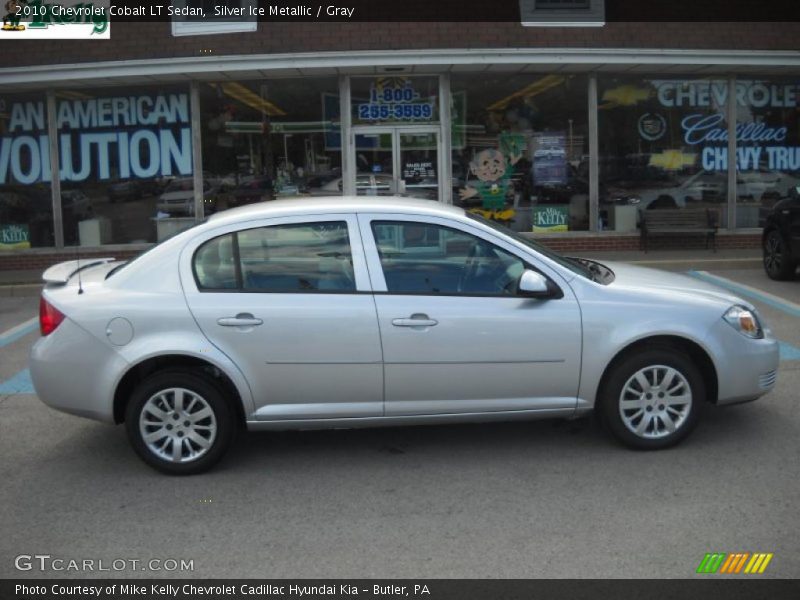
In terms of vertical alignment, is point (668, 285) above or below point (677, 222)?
below

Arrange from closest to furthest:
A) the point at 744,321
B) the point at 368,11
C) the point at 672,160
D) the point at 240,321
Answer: the point at 240,321
the point at 744,321
the point at 368,11
the point at 672,160

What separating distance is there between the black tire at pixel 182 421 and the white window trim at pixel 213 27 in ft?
32.9

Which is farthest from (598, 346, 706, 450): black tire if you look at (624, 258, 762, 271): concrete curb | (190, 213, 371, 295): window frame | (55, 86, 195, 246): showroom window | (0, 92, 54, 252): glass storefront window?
(0, 92, 54, 252): glass storefront window

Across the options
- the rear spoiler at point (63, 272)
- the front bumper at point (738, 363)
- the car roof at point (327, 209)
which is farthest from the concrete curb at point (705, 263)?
the rear spoiler at point (63, 272)

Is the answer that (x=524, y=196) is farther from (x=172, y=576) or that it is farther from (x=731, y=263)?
(x=172, y=576)

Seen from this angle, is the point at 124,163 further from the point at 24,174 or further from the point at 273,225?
the point at 273,225

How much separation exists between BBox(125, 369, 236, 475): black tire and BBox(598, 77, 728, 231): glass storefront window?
11.1 m

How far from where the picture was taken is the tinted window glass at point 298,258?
5438 mm

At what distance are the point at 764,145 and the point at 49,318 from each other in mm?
13391

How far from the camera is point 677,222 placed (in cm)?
1496

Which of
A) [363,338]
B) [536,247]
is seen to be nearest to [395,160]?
[536,247]

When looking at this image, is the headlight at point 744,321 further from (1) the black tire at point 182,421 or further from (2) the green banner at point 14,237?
(2) the green banner at point 14,237

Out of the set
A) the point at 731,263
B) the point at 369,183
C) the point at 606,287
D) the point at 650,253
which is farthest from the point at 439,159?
the point at 606,287

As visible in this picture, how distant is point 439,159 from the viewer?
14.9 meters
